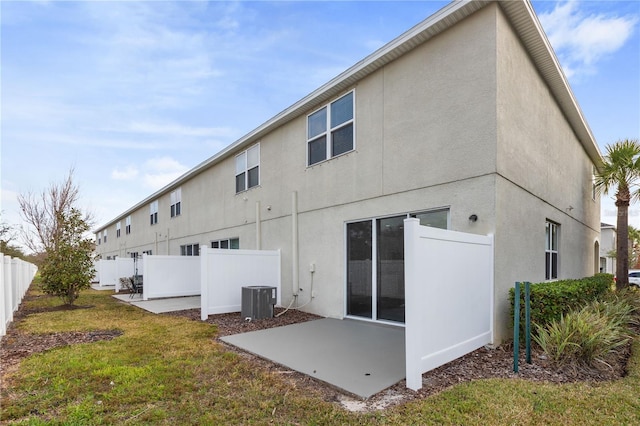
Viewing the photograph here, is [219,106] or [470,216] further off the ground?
[219,106]

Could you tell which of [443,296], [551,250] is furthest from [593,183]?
[443,296]

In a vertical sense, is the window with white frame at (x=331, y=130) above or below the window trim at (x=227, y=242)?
above

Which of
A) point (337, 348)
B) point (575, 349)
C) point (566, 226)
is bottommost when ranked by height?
point (337, 348)

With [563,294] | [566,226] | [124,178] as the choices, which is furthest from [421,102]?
[124,178]

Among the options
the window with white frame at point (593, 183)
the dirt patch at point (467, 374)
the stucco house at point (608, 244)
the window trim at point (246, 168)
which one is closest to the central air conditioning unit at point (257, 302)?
the dirt patch at point (467, 374)

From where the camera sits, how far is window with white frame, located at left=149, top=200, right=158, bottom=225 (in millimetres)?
21922

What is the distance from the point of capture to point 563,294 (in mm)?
5625

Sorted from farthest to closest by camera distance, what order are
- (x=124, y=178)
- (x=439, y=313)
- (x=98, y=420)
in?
(x=124, y=178) → (x=439, y=313) → (x=98, y=420)

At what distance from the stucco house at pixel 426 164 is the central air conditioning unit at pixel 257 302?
1131 mm

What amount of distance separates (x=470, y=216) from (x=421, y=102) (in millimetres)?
A: 2542

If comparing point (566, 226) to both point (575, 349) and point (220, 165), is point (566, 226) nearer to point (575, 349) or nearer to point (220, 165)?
point (575, 349)

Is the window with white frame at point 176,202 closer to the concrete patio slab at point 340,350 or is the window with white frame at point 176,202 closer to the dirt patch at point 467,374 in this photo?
the concrete patio slab at point 340,350

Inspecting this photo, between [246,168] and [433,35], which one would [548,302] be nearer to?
[433,35]

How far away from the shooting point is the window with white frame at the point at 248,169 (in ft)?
39.1
